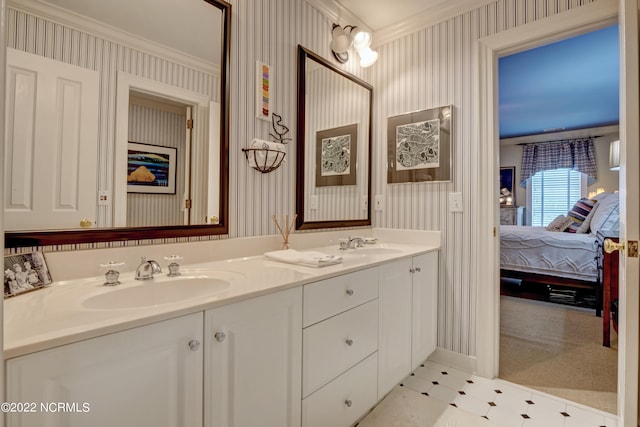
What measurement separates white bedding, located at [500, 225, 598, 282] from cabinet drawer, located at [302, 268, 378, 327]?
3170 millimetres

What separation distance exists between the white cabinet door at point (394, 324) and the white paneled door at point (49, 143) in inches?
50.4

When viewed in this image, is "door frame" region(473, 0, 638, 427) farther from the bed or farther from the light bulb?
the bed

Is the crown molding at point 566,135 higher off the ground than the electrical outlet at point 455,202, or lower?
higher

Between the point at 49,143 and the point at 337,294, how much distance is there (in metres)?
1.15

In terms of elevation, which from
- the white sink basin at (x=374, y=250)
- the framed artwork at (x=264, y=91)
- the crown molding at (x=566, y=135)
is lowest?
the white sink basin at (x=374, y=250)

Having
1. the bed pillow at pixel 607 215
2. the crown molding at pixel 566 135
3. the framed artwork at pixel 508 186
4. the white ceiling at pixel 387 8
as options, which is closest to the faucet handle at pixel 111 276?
the white ceiling at pixel 387 8

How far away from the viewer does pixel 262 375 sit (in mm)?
1028

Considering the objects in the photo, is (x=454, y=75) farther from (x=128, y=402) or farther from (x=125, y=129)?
(x=128, y=402)

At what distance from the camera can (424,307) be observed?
6.59 feet

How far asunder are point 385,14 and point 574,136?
5.83m

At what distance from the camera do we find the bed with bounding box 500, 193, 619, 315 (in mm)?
3457

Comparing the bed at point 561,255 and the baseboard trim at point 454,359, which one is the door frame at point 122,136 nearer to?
the baseboard trim at point 454,359

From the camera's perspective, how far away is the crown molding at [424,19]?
211 cm

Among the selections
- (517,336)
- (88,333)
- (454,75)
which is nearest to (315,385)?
(88,333)
